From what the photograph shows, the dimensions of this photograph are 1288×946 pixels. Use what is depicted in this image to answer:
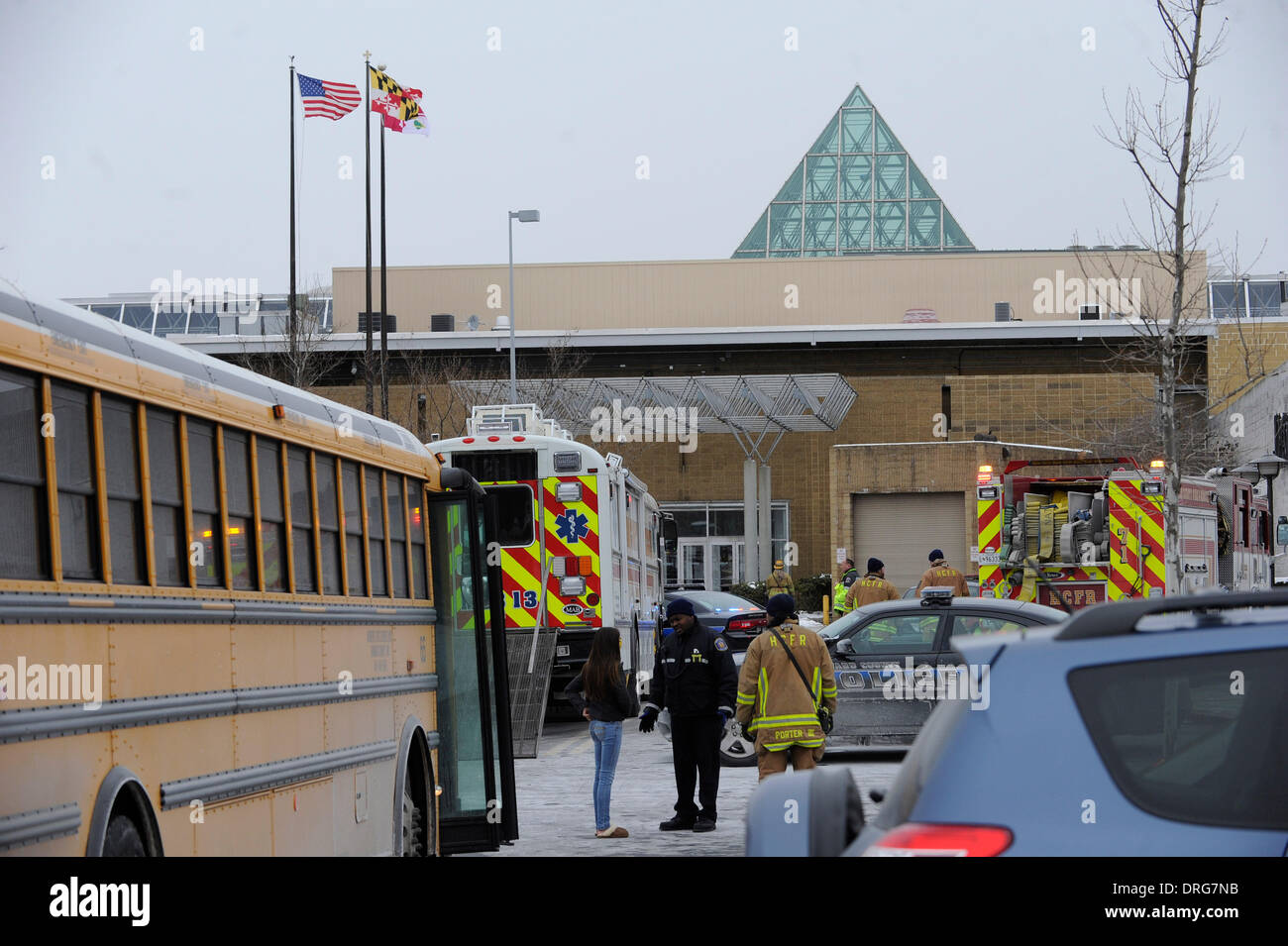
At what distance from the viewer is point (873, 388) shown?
172 feet

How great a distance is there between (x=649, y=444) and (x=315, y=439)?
148 feet

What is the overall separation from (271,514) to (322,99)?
2728 centimetres

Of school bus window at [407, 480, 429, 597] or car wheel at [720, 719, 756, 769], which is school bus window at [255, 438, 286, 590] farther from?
car wheel at [720, 719, 756, 769]

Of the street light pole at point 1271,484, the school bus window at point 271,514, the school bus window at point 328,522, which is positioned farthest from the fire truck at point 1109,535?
the school bus window at point 271,514

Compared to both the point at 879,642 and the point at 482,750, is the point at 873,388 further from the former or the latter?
the point at 482,750

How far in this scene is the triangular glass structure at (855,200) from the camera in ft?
269

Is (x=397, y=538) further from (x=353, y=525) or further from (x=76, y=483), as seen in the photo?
(x=76, y=483)

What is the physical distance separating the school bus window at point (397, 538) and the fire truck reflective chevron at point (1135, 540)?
12.2 metres

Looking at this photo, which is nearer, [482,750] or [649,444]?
[482,750]
